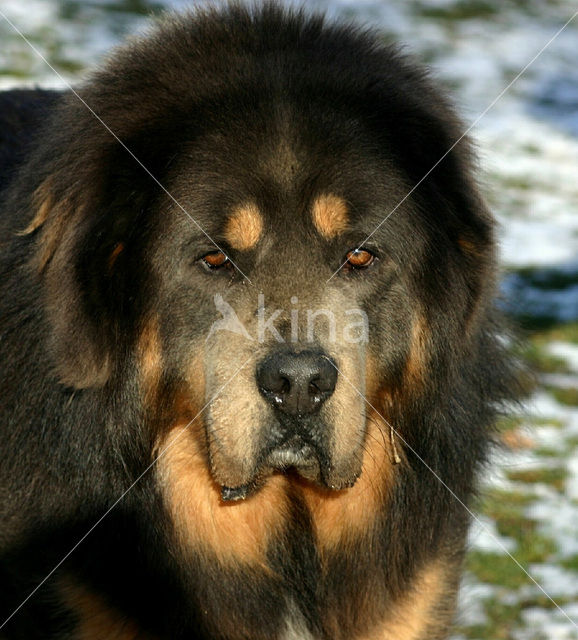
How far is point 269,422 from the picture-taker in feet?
10.5

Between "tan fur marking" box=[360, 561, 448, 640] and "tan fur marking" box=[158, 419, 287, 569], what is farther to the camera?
A: "tan fur marking" box=[360, 561, 448, 640]

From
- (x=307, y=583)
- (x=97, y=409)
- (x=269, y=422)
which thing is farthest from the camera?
(x=307, y=583)

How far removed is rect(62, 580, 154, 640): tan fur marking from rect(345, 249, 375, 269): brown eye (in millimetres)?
1452

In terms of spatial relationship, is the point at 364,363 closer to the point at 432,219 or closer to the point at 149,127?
the point at 432,219

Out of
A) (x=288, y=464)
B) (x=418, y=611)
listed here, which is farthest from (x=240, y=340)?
(x=418, y=611)

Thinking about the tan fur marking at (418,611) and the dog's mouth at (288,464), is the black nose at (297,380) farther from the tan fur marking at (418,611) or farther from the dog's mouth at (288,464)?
the tan fur marking at (418,611)

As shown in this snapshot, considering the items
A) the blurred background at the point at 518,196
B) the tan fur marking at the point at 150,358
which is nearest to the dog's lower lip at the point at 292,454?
the tan fur marking at the point at 150,358

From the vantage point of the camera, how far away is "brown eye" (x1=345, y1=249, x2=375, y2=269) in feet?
11.2

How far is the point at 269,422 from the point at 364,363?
400mm

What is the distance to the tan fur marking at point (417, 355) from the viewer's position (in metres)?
3.59

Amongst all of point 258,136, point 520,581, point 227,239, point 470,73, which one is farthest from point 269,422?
point 470,73

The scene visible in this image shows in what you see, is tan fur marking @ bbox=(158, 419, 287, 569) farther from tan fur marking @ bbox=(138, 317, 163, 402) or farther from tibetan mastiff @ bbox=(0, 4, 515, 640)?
tan fur marking @ bbox=(138, 317, 163, 402)

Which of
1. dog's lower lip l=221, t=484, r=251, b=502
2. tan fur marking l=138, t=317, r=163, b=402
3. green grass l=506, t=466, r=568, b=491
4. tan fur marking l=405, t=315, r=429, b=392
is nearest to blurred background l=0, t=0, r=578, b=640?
green grass l=506, t=466, r=568, b=491

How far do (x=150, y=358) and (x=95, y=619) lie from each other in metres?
0.96
